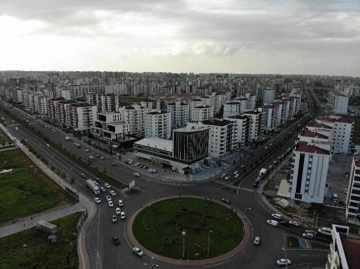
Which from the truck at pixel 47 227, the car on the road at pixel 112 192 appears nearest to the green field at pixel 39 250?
the truck at pixel 47 227

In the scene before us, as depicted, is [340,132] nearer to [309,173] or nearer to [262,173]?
[262,173]

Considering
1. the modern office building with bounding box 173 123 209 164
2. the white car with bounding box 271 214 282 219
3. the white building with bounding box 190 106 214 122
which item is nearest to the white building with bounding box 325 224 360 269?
the white car with bounding box 271 214 282 219

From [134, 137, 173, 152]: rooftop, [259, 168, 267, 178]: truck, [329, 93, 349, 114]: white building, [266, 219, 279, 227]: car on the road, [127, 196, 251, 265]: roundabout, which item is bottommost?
[127, 196, 251, 265]: roundabout

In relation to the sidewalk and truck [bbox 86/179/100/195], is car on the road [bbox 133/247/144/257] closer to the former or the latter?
the sidewalk

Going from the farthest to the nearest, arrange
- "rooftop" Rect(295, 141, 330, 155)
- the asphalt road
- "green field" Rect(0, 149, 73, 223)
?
"rooftop" Rect(295, 141, 330, 155) → "green field" Rect(0, 149, 73, 223) → the asphalt road

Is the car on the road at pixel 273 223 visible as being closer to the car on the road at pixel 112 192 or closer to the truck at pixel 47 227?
the car on the road at pixel 112 192

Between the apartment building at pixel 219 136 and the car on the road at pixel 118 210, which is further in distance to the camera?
the apartment building at pixel 219 136

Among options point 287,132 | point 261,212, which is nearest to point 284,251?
point 261,212
